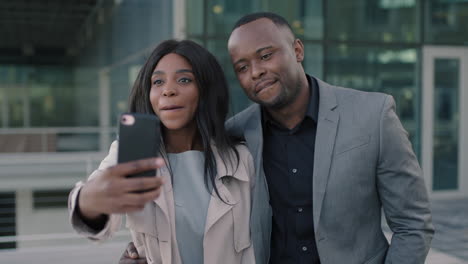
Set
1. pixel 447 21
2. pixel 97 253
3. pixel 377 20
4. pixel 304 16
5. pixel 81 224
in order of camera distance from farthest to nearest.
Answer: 1. pixel 447 21
2. pixel 377 20
3. pixel 304 16
4. pixel 97 253
5. pixel 81 224

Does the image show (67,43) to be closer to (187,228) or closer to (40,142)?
(40,142)

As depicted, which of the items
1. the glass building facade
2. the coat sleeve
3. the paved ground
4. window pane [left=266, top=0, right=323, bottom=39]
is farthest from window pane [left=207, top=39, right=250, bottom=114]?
the coat sleeve

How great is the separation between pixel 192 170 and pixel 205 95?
0.27 m

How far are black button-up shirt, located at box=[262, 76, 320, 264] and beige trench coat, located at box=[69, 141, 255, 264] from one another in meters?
0.10

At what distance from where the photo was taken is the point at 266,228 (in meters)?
1.60

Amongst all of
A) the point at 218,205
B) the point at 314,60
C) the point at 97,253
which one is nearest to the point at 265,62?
the point at 218,205

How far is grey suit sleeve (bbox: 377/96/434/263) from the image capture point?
1494 millimetres

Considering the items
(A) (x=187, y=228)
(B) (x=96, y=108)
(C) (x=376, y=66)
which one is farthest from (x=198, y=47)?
(B) (x=96, y=108)

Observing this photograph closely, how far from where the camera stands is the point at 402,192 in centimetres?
150

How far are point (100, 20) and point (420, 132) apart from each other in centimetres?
1144

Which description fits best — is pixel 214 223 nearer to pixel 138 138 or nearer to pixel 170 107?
pixel 170 107

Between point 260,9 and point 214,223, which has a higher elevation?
point 260,9

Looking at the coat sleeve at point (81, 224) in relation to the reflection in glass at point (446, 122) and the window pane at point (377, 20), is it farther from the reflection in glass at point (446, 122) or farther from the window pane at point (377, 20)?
the reflection in glass at point (446, 122)

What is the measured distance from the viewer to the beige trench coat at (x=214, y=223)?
1459 mm
